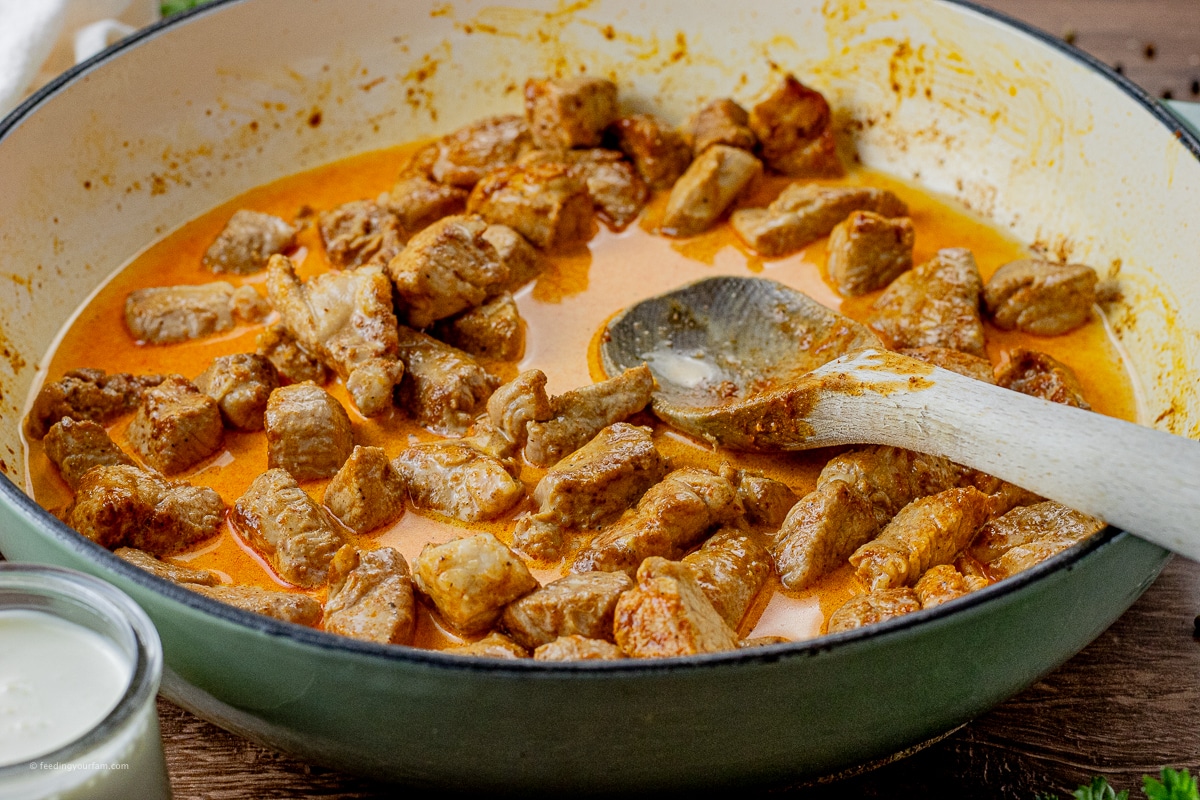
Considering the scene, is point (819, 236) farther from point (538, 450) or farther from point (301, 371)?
point (301, 371)

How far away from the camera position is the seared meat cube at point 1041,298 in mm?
3516

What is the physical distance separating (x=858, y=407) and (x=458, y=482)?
94cm

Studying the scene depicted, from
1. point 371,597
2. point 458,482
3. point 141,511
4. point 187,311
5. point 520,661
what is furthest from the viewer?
point 187,311

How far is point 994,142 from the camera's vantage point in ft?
13.4

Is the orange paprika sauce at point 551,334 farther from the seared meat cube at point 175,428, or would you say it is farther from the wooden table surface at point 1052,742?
the wooden table surface at point 1052,742

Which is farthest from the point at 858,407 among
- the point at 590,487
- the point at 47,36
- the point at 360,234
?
the point at 47,36

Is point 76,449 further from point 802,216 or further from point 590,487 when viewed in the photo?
point 802,216

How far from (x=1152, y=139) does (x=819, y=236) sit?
986 mm

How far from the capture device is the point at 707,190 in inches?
154

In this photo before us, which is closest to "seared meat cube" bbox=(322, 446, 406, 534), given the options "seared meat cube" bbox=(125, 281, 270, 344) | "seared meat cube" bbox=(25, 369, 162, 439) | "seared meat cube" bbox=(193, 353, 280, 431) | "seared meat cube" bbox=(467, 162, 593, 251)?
"seared meat cube" bbox=(193, 353, 280, 431)

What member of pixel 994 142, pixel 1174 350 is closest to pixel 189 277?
pixel 994 142

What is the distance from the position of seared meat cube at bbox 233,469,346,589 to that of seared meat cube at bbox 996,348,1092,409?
68.5 inches

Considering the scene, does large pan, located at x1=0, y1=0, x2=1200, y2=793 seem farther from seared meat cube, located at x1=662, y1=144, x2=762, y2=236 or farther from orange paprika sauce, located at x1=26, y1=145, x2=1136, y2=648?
seared meat cube, located at x1=662, y1=144, x2=762, y2=236

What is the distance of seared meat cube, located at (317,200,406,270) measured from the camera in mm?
3689
